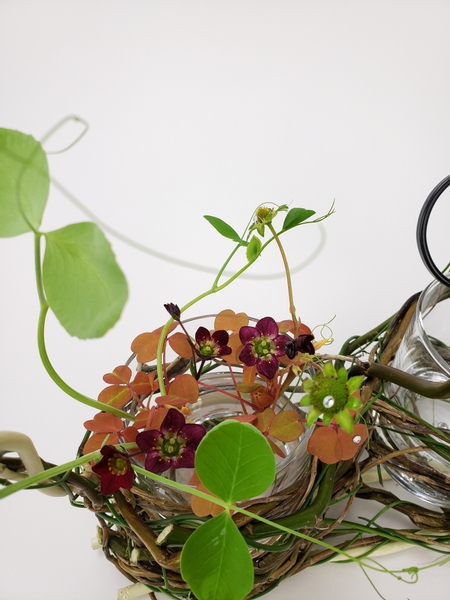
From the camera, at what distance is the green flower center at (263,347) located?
0.94ft

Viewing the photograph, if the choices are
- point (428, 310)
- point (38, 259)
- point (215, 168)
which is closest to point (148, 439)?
point (38, 259)

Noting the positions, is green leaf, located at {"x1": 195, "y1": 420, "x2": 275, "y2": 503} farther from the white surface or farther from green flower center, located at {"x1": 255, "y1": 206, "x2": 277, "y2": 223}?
the white surface

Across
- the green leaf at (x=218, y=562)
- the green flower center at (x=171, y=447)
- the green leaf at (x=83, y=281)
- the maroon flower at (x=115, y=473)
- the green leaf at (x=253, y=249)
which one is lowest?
the green leaf at (x=218, y=562)

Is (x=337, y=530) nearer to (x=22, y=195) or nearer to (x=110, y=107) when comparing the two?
(x=22, y=195)

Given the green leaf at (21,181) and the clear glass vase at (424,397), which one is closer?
the green leaf at (21,181)

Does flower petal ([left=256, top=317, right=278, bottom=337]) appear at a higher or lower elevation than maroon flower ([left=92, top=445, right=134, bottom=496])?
higher

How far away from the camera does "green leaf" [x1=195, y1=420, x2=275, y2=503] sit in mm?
221

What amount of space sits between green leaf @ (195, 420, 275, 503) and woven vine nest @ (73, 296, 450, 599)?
45 mm

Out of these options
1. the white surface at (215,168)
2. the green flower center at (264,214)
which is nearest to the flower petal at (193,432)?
the green flower center at (264,214)

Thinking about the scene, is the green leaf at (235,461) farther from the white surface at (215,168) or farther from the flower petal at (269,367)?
the white surface at (215,168)

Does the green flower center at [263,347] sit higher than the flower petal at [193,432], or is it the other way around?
the green flower center at [263,347]

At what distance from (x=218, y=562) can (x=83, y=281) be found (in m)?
0.16

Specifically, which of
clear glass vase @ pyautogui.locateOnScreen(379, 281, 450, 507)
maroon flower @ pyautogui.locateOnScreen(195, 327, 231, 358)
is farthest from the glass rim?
maroon flower @ pyautogui.locateOnScreen(195, 327, 231, 358)

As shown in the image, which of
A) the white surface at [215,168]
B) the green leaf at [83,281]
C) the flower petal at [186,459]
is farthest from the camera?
the white surface at [215,168]
